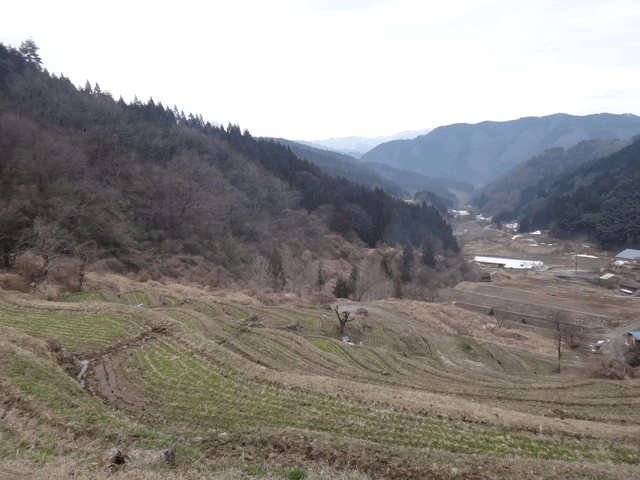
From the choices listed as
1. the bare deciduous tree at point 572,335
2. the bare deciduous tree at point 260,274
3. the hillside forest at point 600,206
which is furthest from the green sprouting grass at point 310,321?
the hillside forest at point 600,206

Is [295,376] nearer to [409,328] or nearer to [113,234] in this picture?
[409,328]

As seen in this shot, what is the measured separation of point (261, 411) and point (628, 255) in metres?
117

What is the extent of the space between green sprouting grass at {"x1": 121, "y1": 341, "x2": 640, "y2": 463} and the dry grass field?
1.9 inches

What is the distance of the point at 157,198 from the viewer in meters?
60.5

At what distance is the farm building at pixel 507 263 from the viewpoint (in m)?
99.7

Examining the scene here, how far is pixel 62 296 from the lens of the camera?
82.2 ft

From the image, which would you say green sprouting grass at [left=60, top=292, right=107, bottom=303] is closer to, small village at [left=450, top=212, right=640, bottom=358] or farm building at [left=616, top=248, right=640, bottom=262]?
small village at [left=450, top=212, right=640, bottom=358]

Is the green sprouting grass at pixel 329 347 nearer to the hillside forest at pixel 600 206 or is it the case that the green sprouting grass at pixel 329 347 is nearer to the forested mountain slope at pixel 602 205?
the forested mountain slope at pixel 602 205

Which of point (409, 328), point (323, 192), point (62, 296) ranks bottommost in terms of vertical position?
point (409, 328)

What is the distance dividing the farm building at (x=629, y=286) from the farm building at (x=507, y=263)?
2209cm

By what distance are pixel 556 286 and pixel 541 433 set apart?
79.7 meters

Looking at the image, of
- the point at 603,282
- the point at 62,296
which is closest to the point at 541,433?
the point at 62,296

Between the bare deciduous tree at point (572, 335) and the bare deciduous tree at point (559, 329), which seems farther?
the bare deciduous tree at point (572, 335)

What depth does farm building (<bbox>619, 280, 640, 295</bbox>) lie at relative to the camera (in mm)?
71613
